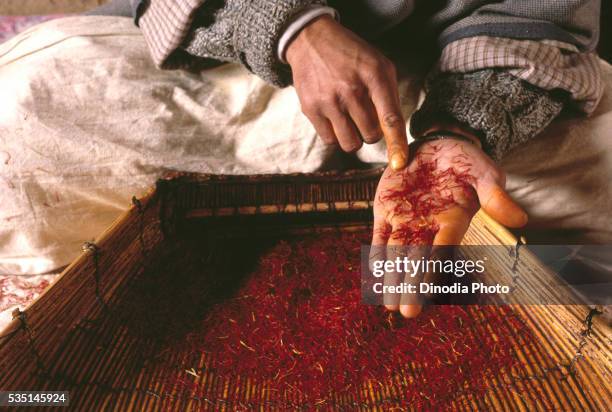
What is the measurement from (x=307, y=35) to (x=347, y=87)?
0.13 metres

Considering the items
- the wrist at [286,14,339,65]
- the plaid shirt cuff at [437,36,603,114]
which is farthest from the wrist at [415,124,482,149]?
the wrist at [286,14,339,65]

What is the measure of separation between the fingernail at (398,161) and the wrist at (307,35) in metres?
0.23

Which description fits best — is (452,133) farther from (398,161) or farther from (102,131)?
(102,131)

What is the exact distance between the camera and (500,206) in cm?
60

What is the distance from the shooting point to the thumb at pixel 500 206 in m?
0.58

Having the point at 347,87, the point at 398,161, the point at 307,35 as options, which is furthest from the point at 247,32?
the point at 398,161

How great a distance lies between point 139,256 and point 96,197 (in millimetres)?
202

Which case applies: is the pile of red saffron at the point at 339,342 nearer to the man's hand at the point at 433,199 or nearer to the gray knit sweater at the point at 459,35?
the man's hand at the point at 433,199

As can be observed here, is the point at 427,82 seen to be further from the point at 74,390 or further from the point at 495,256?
the point at 74,390

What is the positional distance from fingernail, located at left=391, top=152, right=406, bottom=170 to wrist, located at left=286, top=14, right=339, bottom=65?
228 mm

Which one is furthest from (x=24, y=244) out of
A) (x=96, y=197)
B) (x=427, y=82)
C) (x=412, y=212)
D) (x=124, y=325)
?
(x=427, y=82)

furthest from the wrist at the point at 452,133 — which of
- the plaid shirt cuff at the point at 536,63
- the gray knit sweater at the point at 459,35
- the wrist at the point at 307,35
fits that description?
the wrist at the point at 307,35

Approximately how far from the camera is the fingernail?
70 centimetres

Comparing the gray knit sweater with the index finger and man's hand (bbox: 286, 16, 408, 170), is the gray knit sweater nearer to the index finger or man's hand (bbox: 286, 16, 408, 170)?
man's hand (bbox: 286, 16, 408, 170)
